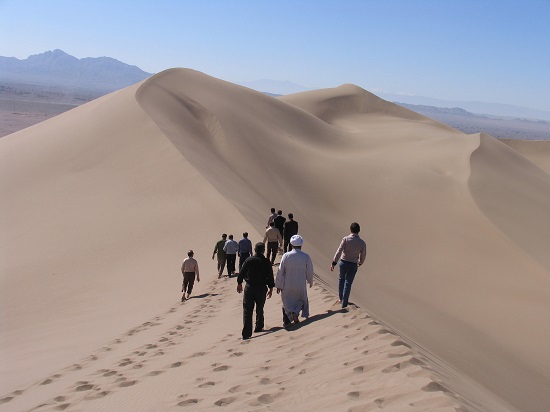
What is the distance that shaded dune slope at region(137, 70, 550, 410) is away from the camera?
1165 cm

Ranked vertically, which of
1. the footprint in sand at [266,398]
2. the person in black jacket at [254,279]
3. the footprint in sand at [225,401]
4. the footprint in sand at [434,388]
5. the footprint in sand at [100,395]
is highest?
the person in black jacket at [254,279]

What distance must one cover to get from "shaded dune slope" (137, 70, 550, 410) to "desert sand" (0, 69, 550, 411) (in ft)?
0.29

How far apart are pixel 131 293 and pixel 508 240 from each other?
42.9ft

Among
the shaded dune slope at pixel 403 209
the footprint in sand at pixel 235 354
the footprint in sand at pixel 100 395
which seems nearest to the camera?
the footprint in sand at pixel 100 395

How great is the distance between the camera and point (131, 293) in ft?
36.7

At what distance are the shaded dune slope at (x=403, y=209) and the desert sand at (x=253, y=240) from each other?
0.09m

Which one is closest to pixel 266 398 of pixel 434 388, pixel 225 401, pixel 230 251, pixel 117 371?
pixel 225 401

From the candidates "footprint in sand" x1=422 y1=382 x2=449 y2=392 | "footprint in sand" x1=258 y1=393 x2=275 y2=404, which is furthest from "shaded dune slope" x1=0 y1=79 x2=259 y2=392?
"footprint in sand" x1=422 y1=382 x2=449 y2=392

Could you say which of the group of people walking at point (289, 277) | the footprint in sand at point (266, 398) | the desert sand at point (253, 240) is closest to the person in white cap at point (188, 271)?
the desert sand at point (253, 240)

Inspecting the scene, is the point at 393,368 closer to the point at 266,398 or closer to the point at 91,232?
the point at 266,398

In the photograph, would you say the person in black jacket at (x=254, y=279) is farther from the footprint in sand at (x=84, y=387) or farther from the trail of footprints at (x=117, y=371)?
the footprint in sand at (x=84, y=387)

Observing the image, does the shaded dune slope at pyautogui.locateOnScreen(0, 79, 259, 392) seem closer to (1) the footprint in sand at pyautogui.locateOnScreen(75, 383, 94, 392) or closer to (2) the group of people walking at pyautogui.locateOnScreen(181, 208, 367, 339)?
(1) the footprint in sand at pyautogui.locateOnScreen(75, 383, 94, 392)

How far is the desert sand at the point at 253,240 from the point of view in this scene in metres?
5.83

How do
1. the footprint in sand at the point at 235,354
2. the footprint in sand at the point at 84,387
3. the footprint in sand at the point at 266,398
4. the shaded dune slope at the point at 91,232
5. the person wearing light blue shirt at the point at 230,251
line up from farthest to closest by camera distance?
the person wearing light blue shirt at the point at 230,251 < the shaded dune slope at the point at 91,232 < the footprint in sand at the point at 235,354 < the footprint in sand at the point at 84,387 < the footprint in sand at the point at 266,398
